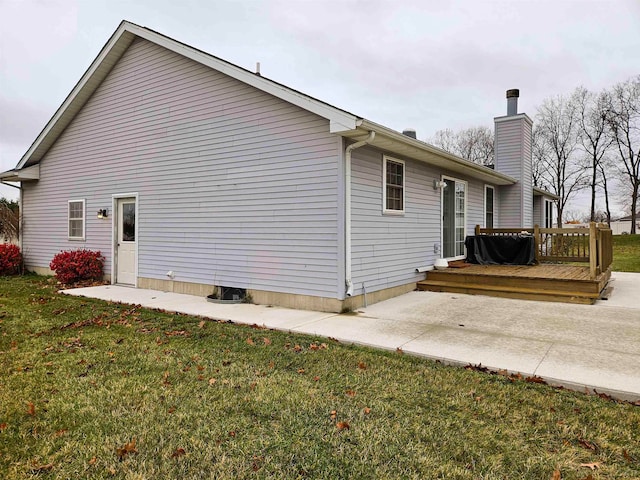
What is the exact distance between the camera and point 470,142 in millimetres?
35406

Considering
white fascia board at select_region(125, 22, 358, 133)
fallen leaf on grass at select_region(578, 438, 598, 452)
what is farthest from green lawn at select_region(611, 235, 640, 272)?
fallen leaf on grass at select_region(578, 438, 598, 452)

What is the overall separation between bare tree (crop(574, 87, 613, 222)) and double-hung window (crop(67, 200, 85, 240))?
3120 centimetres

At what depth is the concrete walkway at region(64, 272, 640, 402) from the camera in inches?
151

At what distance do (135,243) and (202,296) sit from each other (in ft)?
8.27

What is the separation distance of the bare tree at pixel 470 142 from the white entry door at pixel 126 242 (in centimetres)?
3010

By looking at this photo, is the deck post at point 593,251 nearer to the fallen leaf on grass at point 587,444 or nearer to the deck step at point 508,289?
the deck step at point 508,289

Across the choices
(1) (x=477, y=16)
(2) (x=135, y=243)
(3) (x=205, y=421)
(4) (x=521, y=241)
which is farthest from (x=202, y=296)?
(1) (x=477, y=16)

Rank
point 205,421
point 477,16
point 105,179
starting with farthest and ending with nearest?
point 477,16, point 105,179, point 205,421

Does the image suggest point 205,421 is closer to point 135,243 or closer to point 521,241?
point 135,243

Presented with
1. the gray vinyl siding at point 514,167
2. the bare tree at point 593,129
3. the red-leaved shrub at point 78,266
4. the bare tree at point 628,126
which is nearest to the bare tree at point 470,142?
the bare tree at point 593,129

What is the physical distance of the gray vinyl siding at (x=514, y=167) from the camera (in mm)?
13040

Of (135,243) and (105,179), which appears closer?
(135,243)

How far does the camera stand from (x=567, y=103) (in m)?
30.6

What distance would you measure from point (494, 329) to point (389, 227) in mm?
2793
